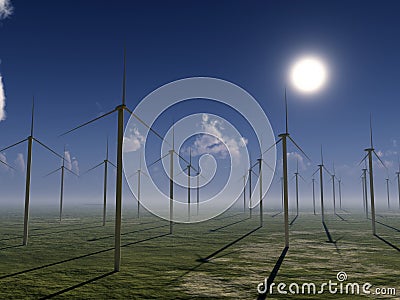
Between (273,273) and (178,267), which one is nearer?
(273,273)

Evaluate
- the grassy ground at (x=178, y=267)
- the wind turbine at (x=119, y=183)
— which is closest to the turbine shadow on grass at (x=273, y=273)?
the grassy ground at (x=178, y=267)

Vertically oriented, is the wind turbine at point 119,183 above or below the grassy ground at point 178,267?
above

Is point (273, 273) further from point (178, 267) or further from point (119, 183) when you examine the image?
point (119, 183)

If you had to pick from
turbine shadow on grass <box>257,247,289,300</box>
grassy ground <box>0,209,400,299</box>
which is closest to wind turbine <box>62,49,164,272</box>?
grassy ground <box>0,209,400,299</box>

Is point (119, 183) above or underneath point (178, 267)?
above

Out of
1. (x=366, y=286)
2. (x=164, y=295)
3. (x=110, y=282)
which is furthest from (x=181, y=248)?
(x=366, y=286)

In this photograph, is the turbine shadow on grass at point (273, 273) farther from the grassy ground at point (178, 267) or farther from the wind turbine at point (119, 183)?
the wind turbine at point (119, 183)

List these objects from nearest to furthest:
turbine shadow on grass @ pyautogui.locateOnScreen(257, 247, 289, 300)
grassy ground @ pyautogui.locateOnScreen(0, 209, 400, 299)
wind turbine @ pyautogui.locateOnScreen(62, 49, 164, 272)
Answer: turbine shadow on grass @ pyautogui.locateOnScreen(257, 247, 289, 300)
grassy ground @ pyautogui.locateOnScreen(0, 209, 400, 299)
wind turbine @ pyautogui.locateOnScreen(62, 49, 164, 272)

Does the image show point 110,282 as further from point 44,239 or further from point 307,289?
point 44,239

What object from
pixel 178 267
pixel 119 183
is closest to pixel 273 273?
pixel 178 267

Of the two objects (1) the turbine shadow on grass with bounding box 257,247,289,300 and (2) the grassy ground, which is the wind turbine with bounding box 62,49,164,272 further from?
(1) the turbine shadow on grass with bounding box 257,247,289,300

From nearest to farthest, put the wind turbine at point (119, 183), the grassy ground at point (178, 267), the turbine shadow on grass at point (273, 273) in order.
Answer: the turbine shadow on grass at point (273, 273) → the grassy ground at point (178, 267) → the wind turbine at point (119, 183)

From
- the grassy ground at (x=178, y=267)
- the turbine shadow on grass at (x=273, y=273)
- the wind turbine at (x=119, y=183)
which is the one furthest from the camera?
the wind turbine at (x=119, y=183)

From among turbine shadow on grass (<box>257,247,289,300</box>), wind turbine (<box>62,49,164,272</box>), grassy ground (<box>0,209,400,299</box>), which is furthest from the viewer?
wind turbine (<box>62,49,164,272</box>)
